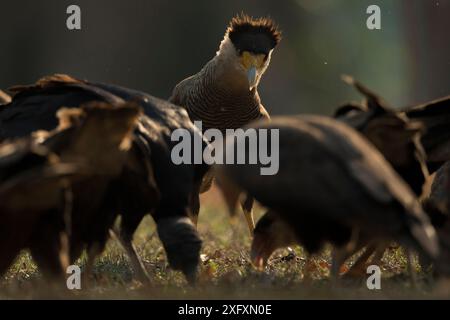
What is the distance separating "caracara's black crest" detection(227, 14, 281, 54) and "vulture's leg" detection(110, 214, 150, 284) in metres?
3.05

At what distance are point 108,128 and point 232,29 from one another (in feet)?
14.4

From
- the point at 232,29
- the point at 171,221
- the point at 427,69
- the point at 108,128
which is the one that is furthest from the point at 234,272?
the point at 427,69

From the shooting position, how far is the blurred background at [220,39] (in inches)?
745

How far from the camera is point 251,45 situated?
307 inches

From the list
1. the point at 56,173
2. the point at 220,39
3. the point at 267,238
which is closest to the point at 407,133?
the point at 267,238

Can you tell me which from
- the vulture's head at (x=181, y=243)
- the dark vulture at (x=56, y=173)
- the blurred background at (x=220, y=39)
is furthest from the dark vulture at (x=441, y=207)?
the blurred background at (x=220, y=39)

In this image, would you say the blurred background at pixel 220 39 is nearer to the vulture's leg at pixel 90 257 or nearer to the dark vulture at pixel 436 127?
the dark vulture at pixel 436 127

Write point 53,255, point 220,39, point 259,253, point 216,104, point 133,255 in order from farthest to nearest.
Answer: point 220,39 → point 216,104 → point 259,253 → point 133,255 → point 53,255

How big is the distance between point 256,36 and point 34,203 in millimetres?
4444

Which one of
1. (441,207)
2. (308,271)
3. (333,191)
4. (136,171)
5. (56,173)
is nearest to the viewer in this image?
(56,173)

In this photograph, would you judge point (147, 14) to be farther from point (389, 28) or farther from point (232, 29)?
point (232, 29)

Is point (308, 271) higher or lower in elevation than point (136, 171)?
lower

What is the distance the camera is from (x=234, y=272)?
17.5 ft

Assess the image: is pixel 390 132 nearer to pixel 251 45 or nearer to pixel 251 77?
pixel 251 77
